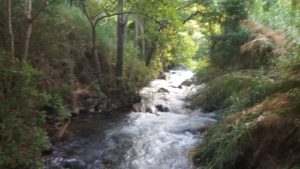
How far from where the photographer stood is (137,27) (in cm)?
1520

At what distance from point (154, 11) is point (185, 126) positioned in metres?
2.85

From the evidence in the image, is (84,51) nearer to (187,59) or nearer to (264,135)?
(264,135)

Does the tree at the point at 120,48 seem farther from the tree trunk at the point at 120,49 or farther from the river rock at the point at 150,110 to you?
the river rock at the point at 150,110

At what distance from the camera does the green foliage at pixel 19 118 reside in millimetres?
4051

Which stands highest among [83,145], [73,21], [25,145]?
[73,21]

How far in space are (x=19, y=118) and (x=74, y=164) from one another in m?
1.34

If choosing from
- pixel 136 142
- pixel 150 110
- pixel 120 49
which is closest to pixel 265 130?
pixel 136 142

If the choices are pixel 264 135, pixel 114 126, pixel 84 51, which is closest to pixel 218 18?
pixel 84 51

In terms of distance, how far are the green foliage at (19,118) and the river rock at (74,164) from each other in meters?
0.81

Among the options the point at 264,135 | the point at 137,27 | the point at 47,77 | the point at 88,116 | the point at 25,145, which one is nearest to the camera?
the point at 264,135

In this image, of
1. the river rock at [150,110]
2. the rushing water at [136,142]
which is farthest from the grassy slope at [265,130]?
the river rock at [150,110]

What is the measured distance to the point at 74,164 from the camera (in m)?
5.25

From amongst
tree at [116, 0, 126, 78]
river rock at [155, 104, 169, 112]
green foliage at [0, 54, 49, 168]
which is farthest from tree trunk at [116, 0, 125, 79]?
green foliage at [0, 54, 49, 168]

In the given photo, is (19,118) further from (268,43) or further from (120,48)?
(120,48)
